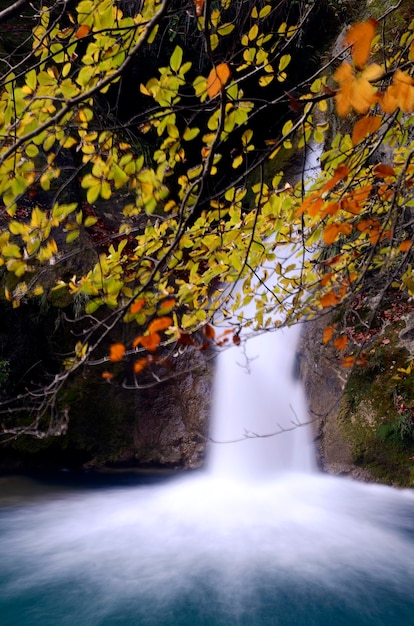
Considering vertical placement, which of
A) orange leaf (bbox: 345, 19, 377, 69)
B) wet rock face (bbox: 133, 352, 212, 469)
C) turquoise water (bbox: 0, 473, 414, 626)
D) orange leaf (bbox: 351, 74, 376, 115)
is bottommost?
turquoise water (bbox: 0, 473, 414, 626)

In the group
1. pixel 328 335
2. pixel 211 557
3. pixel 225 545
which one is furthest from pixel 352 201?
pixel 225 545

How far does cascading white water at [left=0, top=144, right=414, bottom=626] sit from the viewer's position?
10.4 ft

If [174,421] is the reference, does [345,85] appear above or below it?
above

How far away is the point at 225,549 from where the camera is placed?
13.2 ft

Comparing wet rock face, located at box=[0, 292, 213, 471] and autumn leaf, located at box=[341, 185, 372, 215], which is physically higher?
autumn leaf, located at box=[341, 185, 372, 215]

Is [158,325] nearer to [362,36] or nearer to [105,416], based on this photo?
[362,36]

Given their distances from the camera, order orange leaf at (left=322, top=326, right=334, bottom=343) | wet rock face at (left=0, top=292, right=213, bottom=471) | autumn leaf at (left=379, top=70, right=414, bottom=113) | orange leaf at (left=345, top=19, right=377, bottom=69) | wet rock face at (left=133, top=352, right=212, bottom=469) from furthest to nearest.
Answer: wet rock face at (left=133, top=352, right=212, bottom=469), wet rock face at (left=0, top=292, right=213, bottom=471), orange leaf at (left=322, top=326, right=334, bottom=343), autumn leaf at (left=379, top=70, right=414, bottom=113), orange leaf at (left=345, top=19, right=377, bottom=69)

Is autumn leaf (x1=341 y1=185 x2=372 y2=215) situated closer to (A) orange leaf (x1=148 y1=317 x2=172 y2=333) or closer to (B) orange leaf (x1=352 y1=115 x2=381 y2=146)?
(B) orange leaf (x1=352 y1=115 x2=381 y2=146)

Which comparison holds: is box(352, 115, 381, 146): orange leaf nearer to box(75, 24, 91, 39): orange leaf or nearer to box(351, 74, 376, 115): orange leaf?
box(351, 74, 376, 115): orange leaf

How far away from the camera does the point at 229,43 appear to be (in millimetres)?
7660

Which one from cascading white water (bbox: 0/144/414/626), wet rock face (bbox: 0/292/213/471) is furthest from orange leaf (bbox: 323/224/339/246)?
wet rock face (bbox: 0/292/213/471)

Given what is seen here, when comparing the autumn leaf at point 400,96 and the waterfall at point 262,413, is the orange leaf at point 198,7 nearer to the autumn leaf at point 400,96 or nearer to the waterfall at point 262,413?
the autumn leaf at point 400,96

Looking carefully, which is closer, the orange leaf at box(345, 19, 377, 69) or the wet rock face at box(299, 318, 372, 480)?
the orange leaf at box(345, 19, 377, 69)

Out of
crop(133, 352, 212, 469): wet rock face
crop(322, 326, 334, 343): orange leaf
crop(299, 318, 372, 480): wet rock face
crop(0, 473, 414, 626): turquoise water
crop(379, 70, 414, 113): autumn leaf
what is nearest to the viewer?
crop(379, 70, 414, 113): autumn leaf
